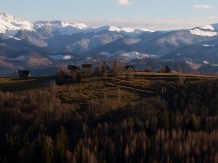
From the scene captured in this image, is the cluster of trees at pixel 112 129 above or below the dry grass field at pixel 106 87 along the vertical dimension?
below

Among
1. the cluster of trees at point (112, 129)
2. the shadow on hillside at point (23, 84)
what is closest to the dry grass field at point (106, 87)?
the shadow on hillside at point (23, 84)

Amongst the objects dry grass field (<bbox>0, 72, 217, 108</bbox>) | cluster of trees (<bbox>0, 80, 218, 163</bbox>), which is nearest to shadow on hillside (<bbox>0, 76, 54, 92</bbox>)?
dry grass field (<bbox>0, 72, 217, 108</bbox>)

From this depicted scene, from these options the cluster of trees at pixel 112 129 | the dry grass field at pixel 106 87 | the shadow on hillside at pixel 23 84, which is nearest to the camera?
the cluster of trees at pixel 112 129

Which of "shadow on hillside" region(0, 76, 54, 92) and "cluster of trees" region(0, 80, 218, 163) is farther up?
"shadow on hillside" region(0, 76, 54, 92)

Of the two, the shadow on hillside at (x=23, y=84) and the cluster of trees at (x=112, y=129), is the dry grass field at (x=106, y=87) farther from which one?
the cluster of trees at (x=112, y=129)

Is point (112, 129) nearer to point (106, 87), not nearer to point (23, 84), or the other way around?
point (106, 87)

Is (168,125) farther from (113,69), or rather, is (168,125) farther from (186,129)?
(113,69)

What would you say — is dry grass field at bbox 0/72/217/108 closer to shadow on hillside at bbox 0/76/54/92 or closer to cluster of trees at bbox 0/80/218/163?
shadow on hillside at bbox 0/76/54/92
